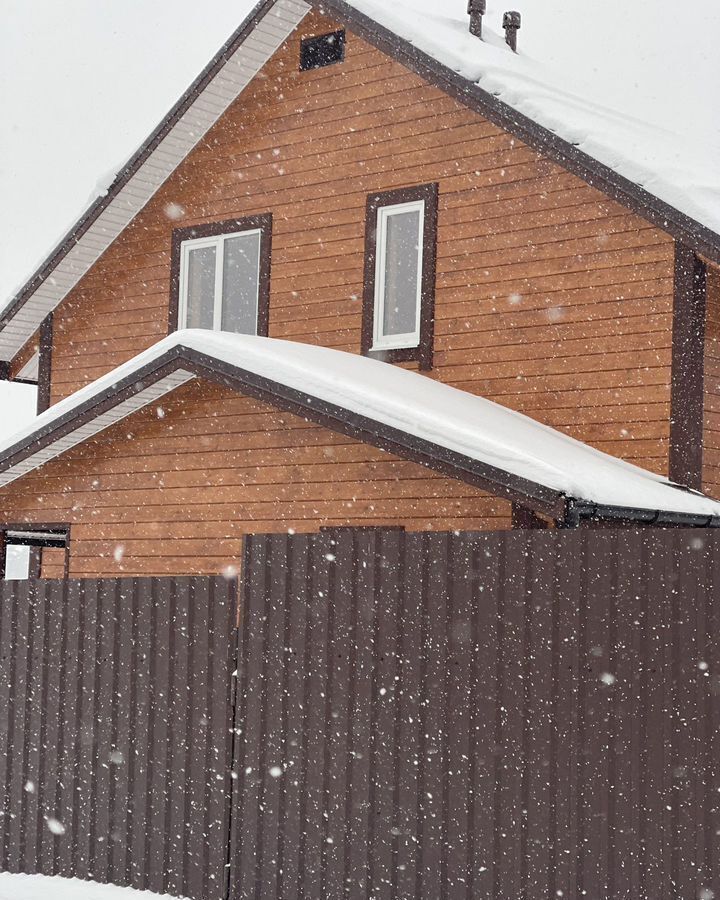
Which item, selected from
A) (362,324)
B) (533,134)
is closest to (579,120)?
(533,134)

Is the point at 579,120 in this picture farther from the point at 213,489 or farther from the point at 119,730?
the point at 119,730

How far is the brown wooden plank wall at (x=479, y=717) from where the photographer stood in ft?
21.0

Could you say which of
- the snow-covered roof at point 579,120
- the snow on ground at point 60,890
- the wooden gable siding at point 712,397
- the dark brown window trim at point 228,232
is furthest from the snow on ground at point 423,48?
the snow on ground at point 60,890

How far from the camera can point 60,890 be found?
8.41 metres

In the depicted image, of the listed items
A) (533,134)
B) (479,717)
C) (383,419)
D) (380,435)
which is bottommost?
(479,717)

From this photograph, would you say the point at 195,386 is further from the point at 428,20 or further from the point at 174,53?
the point at 174,53

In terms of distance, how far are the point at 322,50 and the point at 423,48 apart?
1.55 m

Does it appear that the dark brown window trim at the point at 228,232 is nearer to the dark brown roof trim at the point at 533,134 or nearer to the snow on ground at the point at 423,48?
the snow on ground at the point at 423,48

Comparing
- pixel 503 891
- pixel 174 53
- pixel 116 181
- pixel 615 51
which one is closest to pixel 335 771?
pixel 503 891

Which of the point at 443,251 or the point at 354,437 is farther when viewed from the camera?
the point at 443,251

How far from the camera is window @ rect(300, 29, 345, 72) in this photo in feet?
44.8

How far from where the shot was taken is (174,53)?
490 feet

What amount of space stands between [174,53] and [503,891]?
498ft

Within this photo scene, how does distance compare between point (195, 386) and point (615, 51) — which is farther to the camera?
point (615, 51)
